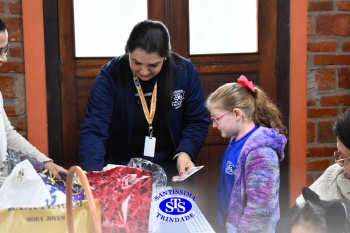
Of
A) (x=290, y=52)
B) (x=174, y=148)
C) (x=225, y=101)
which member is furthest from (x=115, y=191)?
(x=290, y=52)

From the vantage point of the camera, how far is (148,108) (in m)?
2.27

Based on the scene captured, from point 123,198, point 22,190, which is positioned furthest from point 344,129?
point 22,190

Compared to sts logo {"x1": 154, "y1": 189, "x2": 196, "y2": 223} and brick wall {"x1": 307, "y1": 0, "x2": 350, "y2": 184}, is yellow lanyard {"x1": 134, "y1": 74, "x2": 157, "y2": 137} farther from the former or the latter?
brick wall {"x1": 307, "y1": 0, "x2": 350, "y2": 184}

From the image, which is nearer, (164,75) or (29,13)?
(164,75)

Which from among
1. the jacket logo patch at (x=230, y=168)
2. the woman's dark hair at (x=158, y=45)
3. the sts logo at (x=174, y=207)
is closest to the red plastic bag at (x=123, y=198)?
the sts logo at (x=174, y=207)

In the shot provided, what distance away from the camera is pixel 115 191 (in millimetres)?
1351

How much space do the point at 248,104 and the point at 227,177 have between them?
30 cm

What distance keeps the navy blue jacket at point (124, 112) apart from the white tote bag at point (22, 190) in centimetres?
82

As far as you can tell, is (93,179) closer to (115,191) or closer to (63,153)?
(115,191)

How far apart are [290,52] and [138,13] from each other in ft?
2.81

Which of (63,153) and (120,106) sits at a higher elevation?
(120,106)

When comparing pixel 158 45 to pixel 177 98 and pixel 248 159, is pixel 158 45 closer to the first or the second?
pixel 177 98

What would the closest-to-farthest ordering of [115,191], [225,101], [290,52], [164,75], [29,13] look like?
[115,191]
[225,101]
[164,75]
[29,13]
[290,52]

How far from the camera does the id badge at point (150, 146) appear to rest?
7.37 ft
